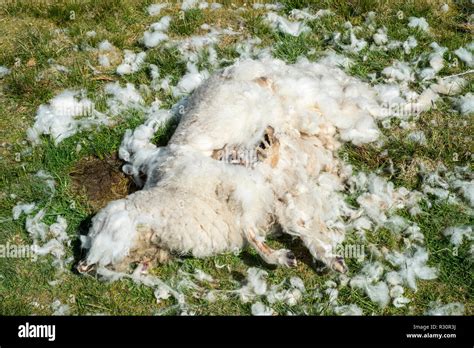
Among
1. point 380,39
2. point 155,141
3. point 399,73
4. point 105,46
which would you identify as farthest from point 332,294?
point 105,46

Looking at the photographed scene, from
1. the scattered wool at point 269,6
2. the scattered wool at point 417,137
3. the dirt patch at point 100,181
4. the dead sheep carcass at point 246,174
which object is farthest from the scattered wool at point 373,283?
the scattered wool at point 269,6

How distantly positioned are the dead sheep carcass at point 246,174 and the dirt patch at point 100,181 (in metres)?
0.23

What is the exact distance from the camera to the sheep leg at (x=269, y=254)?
419cm

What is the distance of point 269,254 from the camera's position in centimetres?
418

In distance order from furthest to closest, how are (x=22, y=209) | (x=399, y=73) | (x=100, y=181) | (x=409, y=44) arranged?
(x=409, y=44), (x=399, y=73), (x=100, y=181), (x=22, y=209)

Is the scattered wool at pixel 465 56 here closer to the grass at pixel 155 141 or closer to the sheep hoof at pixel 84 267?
the grass at pixel 155 141

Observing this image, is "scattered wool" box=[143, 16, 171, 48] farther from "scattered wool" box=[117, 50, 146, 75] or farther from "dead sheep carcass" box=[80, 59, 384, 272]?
"dead sheep carcass" box=[80, 59, 384, 272]

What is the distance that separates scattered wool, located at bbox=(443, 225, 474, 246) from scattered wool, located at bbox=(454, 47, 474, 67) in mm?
2092

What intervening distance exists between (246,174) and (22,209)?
72.2 inches

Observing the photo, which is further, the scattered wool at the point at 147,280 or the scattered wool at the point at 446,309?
the scattered wool at the point at 147,280

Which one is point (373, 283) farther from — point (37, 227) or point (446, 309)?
point (37, 227)

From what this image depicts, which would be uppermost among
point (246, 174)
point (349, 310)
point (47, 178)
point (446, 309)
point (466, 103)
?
point (466, 103)

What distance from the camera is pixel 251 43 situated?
252 inches

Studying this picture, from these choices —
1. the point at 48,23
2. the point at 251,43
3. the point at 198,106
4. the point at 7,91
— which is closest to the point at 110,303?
the point at 198,106
